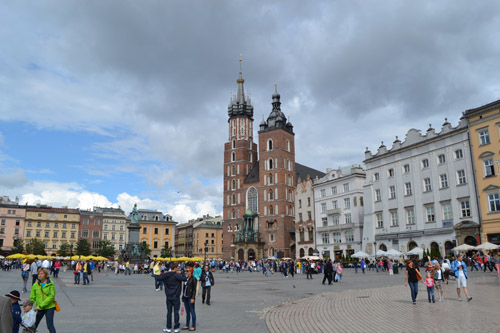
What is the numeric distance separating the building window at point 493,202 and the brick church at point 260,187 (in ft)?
143

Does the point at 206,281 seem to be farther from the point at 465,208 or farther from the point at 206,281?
the point at 465,208

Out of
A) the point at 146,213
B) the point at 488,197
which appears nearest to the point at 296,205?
the point at 488,197

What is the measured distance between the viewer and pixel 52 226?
10181cm


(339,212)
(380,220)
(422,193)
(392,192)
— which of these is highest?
(392,192)

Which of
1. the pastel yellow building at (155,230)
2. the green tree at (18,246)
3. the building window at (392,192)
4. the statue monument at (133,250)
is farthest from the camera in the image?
the pastel yellow building at (155,230)

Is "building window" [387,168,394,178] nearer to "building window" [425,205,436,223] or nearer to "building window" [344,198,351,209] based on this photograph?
"building window" [425,205,436,223]

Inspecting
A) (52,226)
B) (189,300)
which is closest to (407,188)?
(189,300)

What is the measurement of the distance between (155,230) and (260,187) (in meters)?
44.0

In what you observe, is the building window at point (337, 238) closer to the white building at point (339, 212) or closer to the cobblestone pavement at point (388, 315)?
the white building at point (339, 212)

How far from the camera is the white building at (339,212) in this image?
6356cm

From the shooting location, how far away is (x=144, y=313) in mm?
13562

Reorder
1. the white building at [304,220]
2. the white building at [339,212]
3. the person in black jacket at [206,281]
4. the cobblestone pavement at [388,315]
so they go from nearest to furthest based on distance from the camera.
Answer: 1. the cobblestone pavement at [388,315]
2. the person in black jacket at [206,281]
3. the white building at [339,212]
4. the white building at [304,220]

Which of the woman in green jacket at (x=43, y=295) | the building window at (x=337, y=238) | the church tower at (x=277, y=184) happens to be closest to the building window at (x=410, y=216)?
the building window at (x=337, y=238)

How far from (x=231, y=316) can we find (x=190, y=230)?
121 m
